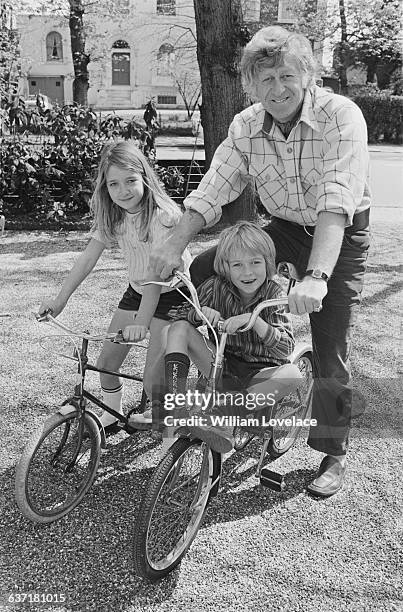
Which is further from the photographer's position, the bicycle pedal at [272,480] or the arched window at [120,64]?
the arched window at [120,64]

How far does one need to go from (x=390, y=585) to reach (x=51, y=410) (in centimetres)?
203

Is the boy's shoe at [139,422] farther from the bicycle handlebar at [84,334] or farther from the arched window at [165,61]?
the arched window at [165,61]

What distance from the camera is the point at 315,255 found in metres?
2.29

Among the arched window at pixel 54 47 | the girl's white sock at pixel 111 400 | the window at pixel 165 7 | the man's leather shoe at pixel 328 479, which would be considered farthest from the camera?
the arched window at pixel 54 47

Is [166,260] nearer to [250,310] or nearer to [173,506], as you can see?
[250,310]

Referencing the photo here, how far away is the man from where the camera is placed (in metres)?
2.38

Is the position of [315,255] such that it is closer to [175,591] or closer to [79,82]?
[175,591]

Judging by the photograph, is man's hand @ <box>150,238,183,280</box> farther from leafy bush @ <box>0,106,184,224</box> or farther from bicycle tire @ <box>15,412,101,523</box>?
leafy bush @ <box>0,106,184,224</box>

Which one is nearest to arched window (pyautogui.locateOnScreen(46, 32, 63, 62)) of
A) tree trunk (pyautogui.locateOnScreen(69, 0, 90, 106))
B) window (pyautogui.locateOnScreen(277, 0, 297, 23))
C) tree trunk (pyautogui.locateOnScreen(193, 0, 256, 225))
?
window (pyautogui.locateOnScreen(277, 0, 297, 23))

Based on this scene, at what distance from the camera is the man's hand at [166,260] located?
2492mm

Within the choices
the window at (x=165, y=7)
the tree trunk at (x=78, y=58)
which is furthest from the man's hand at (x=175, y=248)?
the window at (x=165, y=7)

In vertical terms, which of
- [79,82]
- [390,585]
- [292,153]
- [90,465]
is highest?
[79,82]

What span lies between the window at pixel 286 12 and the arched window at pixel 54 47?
58.5 ft

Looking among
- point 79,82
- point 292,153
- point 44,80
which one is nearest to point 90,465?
point 292,153
